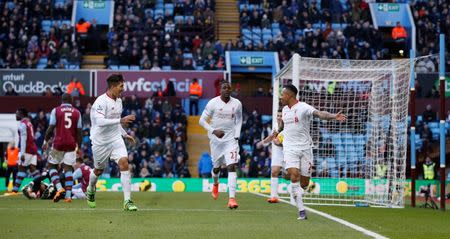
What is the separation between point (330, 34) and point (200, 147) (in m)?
9.53

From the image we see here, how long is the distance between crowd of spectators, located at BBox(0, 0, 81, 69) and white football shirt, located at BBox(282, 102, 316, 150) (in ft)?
86.9

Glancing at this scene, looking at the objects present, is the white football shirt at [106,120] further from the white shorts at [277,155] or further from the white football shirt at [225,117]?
the white shorts at [277,155]

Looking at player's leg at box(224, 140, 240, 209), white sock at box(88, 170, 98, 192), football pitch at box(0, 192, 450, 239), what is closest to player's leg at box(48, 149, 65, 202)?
football pitch at box(0, 192, 450, 239)

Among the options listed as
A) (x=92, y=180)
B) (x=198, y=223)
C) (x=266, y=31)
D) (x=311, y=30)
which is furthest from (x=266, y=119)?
(x=198, y=223)

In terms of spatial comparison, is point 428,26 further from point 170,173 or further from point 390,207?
point 390,207

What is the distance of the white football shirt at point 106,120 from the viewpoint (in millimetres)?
15688

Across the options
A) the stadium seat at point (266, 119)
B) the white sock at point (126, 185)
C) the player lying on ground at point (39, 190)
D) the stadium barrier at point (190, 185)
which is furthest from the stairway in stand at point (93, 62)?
the white sock at point (126, 185)

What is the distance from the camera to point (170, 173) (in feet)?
111

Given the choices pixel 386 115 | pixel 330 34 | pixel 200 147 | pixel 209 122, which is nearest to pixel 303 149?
pixel 209 122

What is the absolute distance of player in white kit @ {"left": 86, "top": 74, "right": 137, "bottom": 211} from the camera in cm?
1562

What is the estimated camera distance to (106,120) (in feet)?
51.3

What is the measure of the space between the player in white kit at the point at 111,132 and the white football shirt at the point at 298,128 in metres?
2.73

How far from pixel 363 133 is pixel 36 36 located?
66.4ft

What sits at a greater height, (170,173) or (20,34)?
(20,34)
